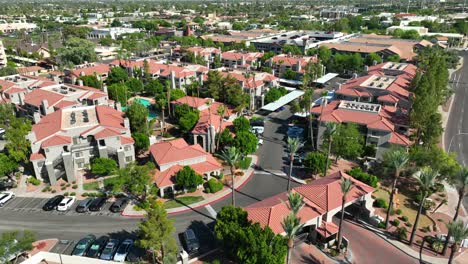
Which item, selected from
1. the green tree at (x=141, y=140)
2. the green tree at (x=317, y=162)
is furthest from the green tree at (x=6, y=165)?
the green tree at (x=317, y=162)

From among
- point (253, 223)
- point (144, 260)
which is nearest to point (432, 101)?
point (253, 223)

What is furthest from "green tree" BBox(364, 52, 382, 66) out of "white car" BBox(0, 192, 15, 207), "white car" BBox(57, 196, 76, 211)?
"white car" BBox(0, 192, 15, 207)

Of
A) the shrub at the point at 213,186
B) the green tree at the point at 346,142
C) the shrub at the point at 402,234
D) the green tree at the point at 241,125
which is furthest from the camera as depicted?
the green tree at the point at 241,125

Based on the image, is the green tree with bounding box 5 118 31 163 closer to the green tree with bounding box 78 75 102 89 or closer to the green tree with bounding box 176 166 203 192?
the green tree with bounding box 176 166 203 192

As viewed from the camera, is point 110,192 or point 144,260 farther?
point 110,192

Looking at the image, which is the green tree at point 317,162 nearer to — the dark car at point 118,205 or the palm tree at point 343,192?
the palm tree at point 343,192

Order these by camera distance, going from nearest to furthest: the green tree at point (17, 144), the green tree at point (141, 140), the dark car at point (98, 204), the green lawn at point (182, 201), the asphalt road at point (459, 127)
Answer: the dark car at point (98, 204), the green lawn at point (182, 201), the green tree at point (17, 144), the green tree at point (141, 140), the asphalt road at point (459, 127)

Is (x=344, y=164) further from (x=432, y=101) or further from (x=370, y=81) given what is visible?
(x=370, y=81)

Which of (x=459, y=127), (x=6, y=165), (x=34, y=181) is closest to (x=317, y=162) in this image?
(x=459, y=127)
